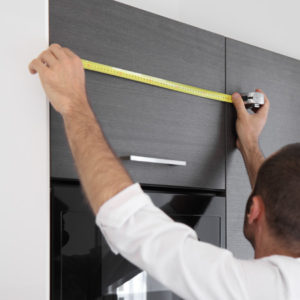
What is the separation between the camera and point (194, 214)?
1.67 meters

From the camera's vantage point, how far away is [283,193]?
122 centimetres

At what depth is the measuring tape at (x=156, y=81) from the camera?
143 cm

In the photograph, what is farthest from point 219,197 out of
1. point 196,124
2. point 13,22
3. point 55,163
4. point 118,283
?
point 13,22

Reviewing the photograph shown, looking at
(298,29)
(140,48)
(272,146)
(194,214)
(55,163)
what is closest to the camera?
(55,163)

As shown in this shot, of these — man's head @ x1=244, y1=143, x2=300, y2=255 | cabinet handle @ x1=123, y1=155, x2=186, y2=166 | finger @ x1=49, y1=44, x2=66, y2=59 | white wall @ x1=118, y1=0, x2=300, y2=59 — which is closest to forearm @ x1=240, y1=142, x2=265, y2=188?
cabinet handle @ x1=123, y1=155, x2=186, y2=166

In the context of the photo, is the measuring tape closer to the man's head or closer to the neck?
the man's head

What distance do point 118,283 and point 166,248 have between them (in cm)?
42

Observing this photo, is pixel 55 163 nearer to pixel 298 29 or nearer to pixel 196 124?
pixel 196 124

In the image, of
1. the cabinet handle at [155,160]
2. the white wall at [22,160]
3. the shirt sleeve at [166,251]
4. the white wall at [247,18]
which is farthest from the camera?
the white wall at [247,18]

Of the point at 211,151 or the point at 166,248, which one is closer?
the point at 166,248

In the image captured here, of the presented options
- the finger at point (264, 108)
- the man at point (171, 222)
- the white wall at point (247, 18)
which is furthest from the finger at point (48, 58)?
the white wall at point (247, 18)

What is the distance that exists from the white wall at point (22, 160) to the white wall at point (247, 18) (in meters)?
0.94

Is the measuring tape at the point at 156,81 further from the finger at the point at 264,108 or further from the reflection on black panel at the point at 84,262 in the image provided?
the reflection on black panel at the point at 84,262

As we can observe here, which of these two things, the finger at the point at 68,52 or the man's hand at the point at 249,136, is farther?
the man's hand at the point at 249,136
